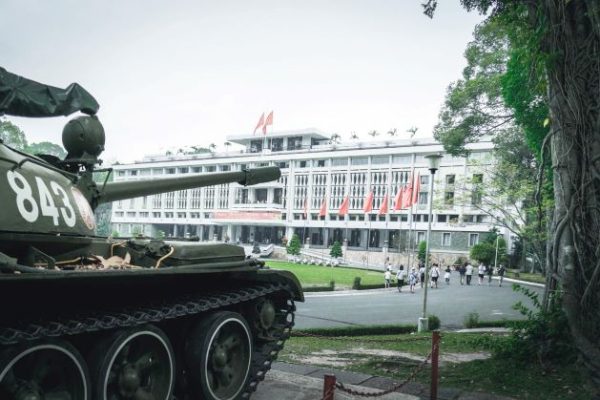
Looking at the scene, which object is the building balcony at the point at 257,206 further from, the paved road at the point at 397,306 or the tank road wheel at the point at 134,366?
the tank road wheel at the point at 134,366

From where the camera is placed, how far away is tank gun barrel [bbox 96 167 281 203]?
609cm

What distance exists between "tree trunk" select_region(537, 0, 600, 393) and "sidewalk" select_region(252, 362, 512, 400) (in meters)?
1.68

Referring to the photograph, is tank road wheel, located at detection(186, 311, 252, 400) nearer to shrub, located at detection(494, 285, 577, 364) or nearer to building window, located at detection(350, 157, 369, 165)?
shrub, located at detection(494, 285, 577, 364)

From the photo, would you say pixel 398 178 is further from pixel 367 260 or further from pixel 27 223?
pixel 27 223

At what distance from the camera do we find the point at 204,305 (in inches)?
198

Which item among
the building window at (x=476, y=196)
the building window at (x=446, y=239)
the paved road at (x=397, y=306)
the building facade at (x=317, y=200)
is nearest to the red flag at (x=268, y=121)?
the building facade at (x=317, y=200)

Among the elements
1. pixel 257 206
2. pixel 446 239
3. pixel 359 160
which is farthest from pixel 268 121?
pixel 446 239

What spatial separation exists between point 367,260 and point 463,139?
126 feet

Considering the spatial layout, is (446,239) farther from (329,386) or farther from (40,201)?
(40,201)

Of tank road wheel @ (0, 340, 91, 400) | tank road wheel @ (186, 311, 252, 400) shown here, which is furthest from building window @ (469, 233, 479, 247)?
tank road wheel @ (0, 340, 91, 400)

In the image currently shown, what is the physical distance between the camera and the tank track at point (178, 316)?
11.3 feet

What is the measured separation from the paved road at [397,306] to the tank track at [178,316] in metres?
9.74

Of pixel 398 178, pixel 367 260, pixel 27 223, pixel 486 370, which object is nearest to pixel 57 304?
pixel 27 223

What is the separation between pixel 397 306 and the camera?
2322 cm
